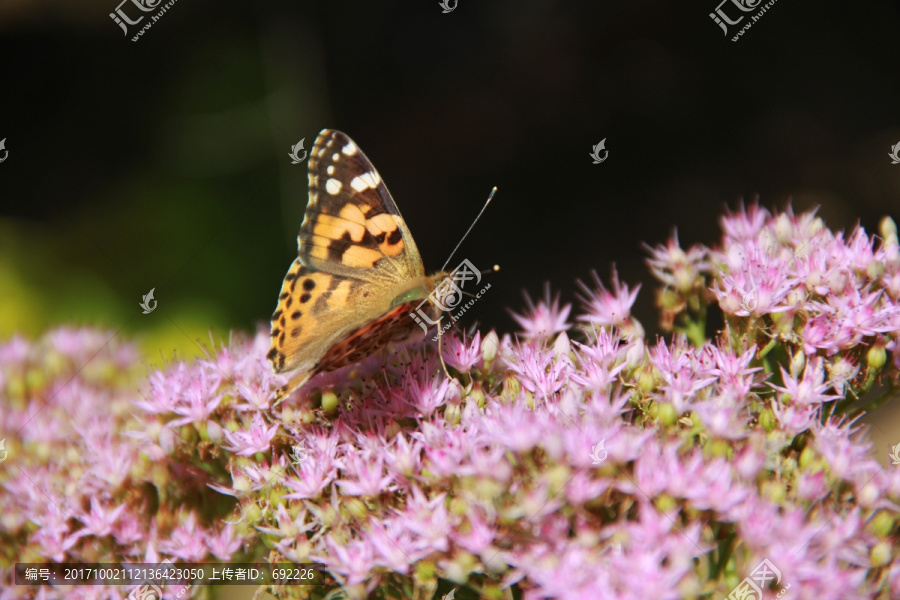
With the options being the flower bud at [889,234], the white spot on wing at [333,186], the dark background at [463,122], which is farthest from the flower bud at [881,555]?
the dark background at [463,122]

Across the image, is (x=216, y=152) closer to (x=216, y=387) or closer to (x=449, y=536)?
(x=216, y=387)

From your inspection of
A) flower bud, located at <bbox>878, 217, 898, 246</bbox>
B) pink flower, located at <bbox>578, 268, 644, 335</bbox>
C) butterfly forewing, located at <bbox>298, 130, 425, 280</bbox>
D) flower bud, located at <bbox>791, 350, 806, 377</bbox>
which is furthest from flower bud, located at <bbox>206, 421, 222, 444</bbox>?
flower bud, located at <bbox>878, 217, 898, 246</bbox>

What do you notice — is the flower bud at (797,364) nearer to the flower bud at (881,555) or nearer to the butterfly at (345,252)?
the flower bud at (881,555)

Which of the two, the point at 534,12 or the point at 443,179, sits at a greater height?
the point at 534,12

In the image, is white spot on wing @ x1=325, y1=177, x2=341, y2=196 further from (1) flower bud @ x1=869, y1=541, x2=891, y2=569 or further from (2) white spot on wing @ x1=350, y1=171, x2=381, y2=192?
(1) flower bud @ x1=869, y1=541, x2=891, y2=569

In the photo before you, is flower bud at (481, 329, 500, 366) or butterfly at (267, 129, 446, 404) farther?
butterfly at (267, 129, 446, 404)

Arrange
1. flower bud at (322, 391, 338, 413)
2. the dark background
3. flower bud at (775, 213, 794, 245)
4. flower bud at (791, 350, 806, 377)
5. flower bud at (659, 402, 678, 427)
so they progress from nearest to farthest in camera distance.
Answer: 1. flower bud at (659, 402, 678, 427)
2. flower bud at (791, 350, 806, 377)
3. flower bud at (322, 391, 338, 413)
4. flower bud at (775, 213, 794, 245)
5. the dark background

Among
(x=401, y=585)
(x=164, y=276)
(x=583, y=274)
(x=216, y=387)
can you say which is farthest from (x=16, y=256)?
(x=583, y=274)
